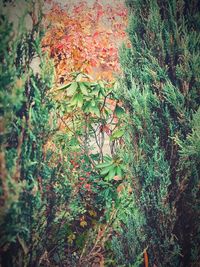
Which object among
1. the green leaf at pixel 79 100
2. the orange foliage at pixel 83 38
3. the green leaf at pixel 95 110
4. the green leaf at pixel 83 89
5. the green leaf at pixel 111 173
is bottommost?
the green leaf at pixel 111 173

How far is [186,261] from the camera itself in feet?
9.07

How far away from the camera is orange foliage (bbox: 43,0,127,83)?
14.5 feet

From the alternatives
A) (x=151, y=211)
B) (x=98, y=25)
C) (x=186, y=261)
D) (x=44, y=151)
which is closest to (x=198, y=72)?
(x=151, y=211)

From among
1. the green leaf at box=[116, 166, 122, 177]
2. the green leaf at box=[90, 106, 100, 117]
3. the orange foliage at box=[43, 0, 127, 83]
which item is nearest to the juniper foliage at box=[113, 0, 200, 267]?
the green leaf at box=[116, 166, 122, 177]

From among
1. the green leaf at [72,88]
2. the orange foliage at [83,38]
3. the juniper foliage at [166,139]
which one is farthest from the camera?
the orange foliage at [83,38]

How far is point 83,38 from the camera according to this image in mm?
4469

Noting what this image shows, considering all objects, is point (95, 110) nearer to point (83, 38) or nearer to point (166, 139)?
point (166, 139)

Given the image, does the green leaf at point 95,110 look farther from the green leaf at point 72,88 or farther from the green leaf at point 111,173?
the green leaf at point 111,173

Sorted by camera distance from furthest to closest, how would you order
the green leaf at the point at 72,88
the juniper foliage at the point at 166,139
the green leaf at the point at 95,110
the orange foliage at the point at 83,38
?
the orange foliage at the point at 83,38, the green leaf at the point at 95,110, the green leaf at the point at 72,88, the juniper foliage at the point at 166,139

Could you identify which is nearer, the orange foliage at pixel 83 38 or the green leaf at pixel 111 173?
the green leaf at pixel 111 173

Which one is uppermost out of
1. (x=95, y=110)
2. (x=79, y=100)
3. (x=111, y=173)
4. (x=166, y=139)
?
(x=79, y=100)

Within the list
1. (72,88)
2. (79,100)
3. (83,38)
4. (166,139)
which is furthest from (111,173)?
(83,38)

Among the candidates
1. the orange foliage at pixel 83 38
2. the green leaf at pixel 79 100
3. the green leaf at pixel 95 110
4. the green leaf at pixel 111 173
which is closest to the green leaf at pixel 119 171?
the green leaf at pixel 111 173

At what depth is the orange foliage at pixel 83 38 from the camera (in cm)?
443
